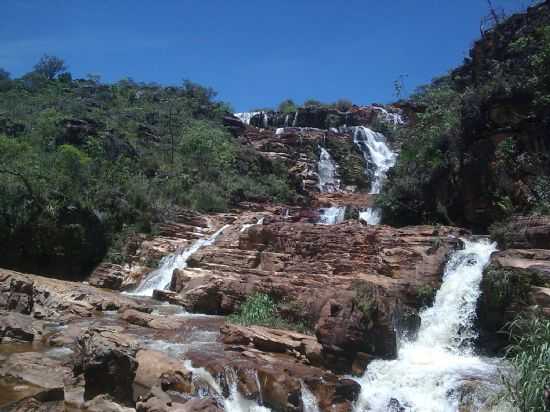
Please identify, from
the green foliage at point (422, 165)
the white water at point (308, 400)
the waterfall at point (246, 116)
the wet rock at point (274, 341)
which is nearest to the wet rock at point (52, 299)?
the wet rock at point (274, 341)

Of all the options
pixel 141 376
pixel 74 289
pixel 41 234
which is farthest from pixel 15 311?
pixel 41 234

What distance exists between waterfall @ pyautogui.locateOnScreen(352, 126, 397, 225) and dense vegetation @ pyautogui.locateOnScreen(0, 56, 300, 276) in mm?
7356

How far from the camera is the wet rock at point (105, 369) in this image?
900 cm

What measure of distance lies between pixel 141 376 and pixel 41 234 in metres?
14.4

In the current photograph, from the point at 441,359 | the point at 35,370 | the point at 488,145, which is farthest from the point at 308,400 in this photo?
the point at 488,145

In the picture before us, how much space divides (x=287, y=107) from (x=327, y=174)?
16.4 metres

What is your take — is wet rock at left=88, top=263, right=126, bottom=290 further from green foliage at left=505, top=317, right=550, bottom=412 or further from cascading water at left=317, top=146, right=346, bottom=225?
cascading water at left=317, top=146, right=346, bottom=225

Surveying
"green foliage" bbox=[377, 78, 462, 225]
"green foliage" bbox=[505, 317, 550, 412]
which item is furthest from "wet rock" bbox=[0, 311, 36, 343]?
"green foliage" bbox=[377, 78, 462, 225]

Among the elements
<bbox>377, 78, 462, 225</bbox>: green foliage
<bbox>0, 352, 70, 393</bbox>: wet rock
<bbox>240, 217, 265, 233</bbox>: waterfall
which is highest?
<bbox>377, 78, 462, 225</bbox>: green foliage

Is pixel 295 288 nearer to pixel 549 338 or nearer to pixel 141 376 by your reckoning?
pixel 141 376

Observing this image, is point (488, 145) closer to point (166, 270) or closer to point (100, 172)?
point (166, 270)

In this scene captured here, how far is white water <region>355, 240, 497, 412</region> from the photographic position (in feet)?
32.5

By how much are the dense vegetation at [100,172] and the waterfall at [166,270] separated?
3.86 m

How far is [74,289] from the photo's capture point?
668 inches
